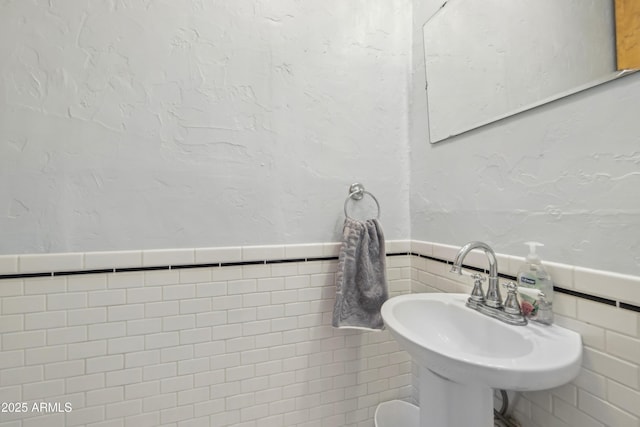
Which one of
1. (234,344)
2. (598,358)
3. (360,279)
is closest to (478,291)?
(598,358)

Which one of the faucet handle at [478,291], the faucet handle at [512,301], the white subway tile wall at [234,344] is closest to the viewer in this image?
the white subway tile wall at [234,344]

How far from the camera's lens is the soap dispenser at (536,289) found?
2.43 ft

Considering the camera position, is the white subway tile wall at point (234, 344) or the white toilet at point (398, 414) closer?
the white subway tile wall at point (234, 344)

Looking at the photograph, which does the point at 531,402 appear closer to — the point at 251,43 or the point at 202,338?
the point at 202,338

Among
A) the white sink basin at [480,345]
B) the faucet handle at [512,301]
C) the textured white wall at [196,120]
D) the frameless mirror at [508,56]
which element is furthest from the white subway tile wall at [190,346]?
the frameless mirror at [508,56]

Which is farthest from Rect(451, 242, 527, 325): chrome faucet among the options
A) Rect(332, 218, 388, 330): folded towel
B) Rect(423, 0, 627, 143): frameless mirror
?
Rect(423, 0, 627, 143): frameless mirror

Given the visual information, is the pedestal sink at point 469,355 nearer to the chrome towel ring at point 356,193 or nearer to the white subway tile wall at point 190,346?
the white subway tile wall at point 190,346

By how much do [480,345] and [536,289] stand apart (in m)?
0.24

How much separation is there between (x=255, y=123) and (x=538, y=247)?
102 cm

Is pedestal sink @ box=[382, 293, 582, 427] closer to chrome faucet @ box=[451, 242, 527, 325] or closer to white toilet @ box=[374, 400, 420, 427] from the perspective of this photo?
chrome faucet @ box=[451, 242, 527, 325]

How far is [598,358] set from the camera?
25.9 inches

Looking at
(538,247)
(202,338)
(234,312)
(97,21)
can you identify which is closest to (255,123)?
(97,21)

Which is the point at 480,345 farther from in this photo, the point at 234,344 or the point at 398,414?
the point at 234,344

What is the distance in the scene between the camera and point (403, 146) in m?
→ 1.30
